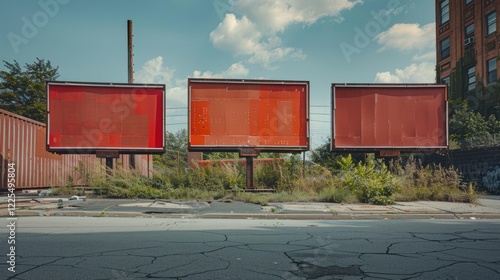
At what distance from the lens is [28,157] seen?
17312 millimetres

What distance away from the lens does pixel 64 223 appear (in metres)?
8.33

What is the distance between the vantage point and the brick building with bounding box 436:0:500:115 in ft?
100

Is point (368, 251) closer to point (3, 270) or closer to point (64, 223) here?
point (3, 270)

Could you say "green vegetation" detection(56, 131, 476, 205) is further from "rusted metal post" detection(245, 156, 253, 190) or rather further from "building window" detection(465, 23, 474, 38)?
"building window" detection(465, 23, 474, 38)

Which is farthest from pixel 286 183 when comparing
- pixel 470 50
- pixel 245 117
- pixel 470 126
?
pixel 470 50

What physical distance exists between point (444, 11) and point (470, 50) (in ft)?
20.4

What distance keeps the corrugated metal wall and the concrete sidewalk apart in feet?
15.6

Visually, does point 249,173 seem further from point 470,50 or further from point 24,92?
point 24,92

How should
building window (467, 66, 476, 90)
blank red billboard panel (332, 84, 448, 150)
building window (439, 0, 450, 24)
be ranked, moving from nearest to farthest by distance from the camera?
blank red billboard panel (332, 84, 448, 150) < building window (467, 66, 476, 90) < building window (439, 0, 450, 24)

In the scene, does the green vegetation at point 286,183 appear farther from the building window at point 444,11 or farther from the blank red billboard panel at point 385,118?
the building window at point 444,11

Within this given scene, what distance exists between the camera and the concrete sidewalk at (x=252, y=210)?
10.1 m

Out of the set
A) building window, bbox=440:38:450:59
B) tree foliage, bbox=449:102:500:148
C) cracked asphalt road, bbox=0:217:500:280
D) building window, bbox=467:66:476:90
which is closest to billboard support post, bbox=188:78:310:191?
cracked asphalt road, bbox=0:217:500:280

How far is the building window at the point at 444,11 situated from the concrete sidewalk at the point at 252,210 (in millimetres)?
30387

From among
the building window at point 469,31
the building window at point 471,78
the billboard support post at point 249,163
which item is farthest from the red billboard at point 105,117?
the building window at point 469,31
